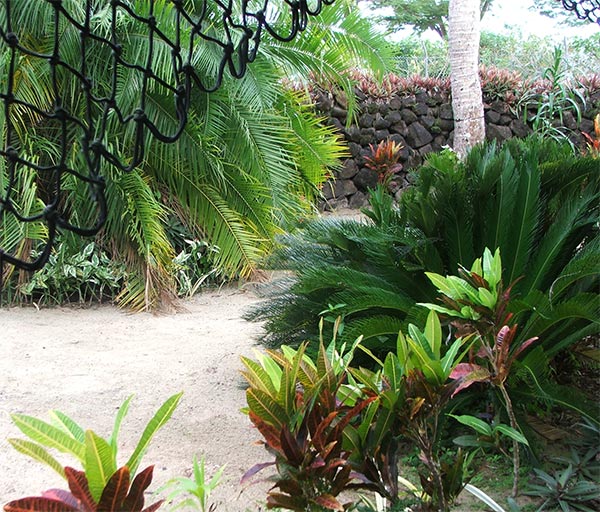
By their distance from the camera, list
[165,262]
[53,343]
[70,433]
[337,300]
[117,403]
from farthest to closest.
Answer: [165,262], [53,343], [117,403], [337,300], [70,433]

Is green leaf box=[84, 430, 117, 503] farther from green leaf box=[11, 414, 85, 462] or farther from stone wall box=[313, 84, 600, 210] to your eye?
stone wall box=[313, 84, 600, 210]

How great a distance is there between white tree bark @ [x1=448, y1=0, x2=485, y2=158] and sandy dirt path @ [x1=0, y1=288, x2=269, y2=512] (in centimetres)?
421

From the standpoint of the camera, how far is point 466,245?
2.75 meters

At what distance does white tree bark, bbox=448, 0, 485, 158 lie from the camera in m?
8.12

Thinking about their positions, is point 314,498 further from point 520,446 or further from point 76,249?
point 76,249

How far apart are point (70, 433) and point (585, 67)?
13987 millimetres

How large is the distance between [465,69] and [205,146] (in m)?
3.93

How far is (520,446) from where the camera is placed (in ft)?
7.77

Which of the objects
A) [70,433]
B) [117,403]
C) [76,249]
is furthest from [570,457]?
[76,249]

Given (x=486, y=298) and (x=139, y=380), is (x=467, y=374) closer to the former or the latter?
(x=486, y=298)

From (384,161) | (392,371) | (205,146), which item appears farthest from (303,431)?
(384,161)

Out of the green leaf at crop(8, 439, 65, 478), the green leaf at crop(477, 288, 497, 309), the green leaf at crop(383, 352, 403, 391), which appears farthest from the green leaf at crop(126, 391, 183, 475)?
the green leaf at crop(477, 288, 497, 309)

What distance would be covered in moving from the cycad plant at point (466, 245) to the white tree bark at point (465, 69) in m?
5.38

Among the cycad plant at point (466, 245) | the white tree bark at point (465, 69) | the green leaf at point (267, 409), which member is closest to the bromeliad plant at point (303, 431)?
the green leaf at point (267, 409)
